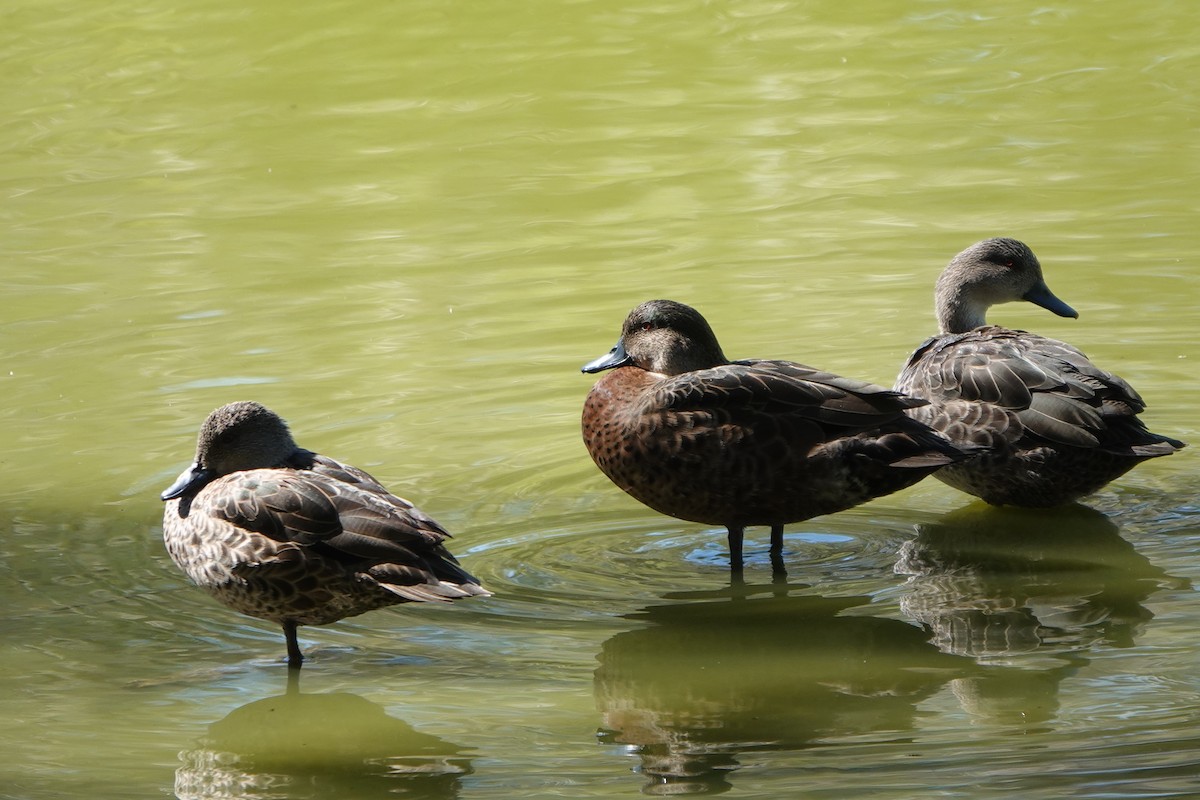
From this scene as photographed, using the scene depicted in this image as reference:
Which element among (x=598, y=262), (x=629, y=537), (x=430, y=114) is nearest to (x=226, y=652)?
(x=629, y=537)

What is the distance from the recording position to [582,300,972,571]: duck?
6824 mm

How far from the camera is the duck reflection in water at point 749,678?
213 inches

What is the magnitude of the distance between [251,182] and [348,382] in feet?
18.1

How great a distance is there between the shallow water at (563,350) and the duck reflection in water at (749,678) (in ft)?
0.07

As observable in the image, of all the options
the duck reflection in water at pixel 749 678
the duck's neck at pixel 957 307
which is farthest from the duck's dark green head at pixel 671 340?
the duck's neck at pixel 957 307

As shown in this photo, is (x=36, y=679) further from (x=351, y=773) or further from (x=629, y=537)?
(x=629, y=537)

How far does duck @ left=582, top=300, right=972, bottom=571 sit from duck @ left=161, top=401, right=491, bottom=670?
1109 mm

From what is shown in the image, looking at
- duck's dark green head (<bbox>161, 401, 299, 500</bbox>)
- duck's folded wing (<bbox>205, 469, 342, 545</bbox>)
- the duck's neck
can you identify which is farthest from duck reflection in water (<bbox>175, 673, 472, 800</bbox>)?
the duck's neck

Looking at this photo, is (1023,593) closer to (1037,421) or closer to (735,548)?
(1037,421)

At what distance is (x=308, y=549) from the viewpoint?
5.96 meters

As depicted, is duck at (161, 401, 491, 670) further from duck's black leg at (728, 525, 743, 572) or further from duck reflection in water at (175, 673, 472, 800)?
duck's black leg at (728, 525, 743, 572)

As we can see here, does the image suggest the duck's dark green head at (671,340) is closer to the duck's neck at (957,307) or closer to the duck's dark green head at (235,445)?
the duck's dark green head at (235,445)

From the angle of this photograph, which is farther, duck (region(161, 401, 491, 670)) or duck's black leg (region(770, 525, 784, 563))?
duck's black leg (region(770, 525, 784, 563))

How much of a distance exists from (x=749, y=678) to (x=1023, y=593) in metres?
1.27
